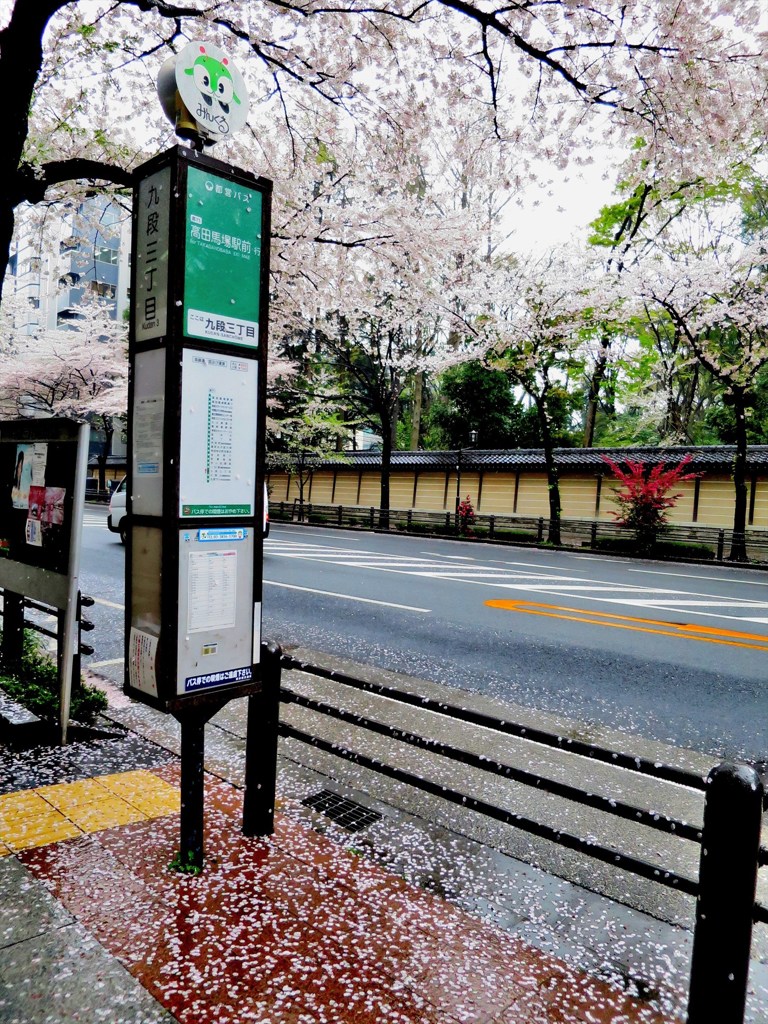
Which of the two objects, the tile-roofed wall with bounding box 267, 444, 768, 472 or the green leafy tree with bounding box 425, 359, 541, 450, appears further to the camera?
the green leafy tree with bounding box 425, 359, 541, 450

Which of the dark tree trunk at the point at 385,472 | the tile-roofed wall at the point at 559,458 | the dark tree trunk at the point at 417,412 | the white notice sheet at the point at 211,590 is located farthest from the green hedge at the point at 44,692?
the dark tree trunk at the point at 417,412

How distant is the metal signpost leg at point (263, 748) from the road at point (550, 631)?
3.27m

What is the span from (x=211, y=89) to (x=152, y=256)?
854 mm

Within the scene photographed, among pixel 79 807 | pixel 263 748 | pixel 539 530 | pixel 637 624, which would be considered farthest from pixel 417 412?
pixel 263 748

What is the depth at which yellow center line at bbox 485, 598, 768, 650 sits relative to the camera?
29.1 feet

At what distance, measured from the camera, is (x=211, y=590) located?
2.91m

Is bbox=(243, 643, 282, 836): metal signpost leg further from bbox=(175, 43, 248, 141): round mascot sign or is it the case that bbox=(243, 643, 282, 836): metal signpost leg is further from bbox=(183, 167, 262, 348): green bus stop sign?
bbox=(175, 43, 248, 141): round mascot sign

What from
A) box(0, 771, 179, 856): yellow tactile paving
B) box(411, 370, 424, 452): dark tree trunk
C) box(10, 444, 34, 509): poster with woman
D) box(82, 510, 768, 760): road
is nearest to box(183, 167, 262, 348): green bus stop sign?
box(0, 771, 179, 856): yellow tactile paving

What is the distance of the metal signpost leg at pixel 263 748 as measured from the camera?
3.26 meters

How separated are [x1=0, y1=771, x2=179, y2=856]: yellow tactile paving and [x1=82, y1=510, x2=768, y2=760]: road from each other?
2.65 meters

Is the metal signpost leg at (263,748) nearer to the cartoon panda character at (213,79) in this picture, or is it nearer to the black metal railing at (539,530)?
the cartoon panda character at (213,79)

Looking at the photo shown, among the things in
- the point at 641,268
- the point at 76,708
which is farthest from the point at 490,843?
the point at 641,268

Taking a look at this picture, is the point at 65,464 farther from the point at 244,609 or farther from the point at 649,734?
the point at 649,734

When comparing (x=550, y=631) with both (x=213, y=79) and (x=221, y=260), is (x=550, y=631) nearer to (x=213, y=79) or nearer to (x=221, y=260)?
(x=221, y=260)
